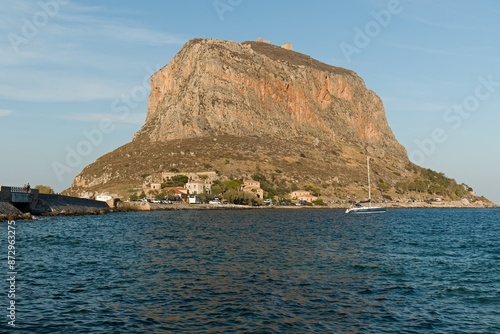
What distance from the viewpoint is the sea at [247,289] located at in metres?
19.7

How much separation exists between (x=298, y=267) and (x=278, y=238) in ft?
72.0

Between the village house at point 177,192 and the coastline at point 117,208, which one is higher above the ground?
the village house at point 177,192

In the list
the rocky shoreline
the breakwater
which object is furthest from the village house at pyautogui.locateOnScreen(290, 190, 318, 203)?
the breakwater

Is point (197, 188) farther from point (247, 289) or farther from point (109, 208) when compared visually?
point (247, 289)

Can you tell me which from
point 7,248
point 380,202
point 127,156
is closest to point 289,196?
point 380,202

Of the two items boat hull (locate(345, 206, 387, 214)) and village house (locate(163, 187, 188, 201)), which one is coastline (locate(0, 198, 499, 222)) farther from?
Answer: boat hull (locate(345, 206, 387, 214))

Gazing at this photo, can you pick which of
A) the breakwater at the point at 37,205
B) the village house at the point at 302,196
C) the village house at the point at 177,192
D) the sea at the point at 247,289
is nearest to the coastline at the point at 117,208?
the breakwater at the point at 37,205

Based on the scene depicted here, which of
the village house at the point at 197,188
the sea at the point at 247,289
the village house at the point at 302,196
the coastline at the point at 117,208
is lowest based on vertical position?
the sea at the point at 247,289

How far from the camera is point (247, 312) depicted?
70.4 feet

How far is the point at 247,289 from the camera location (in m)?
26.2

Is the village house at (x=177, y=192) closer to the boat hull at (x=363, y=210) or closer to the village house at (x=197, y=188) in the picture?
the village house at (x=197, y=188)

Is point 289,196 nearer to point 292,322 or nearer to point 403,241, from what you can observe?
point 403,241

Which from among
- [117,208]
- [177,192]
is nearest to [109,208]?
[117,208]

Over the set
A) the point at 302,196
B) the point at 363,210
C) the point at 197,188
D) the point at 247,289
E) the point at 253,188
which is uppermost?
the point at 253,188
